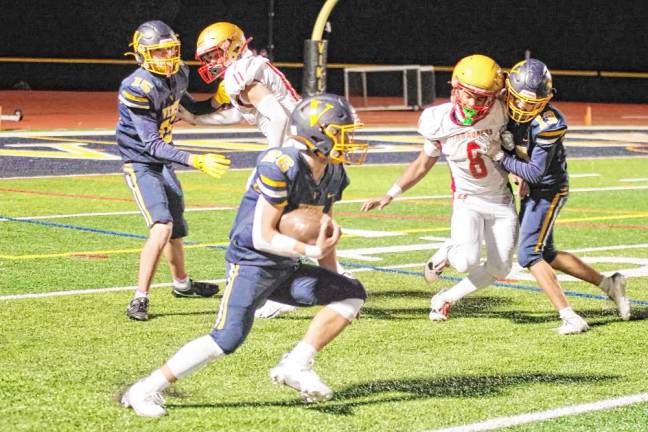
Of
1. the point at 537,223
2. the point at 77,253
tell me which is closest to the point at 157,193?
the point at 77,253

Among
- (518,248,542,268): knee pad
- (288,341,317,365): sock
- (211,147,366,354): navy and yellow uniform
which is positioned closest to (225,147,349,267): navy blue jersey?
(211,147,366,354): navy and yellow uniform

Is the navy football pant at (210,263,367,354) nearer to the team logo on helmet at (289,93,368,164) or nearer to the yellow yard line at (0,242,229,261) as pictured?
the team logo on helmet at (289,93,368,164)

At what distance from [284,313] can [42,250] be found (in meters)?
3.12

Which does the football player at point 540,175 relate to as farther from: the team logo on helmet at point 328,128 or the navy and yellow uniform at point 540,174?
the team logo on helmet at point 328,128

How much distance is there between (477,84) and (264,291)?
2317 millimetres

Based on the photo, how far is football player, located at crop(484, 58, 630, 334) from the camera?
7.18 m

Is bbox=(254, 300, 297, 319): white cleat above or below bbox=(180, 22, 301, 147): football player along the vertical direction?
below

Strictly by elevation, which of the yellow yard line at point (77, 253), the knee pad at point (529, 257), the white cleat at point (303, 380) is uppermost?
the white cleat at point (303, 380)

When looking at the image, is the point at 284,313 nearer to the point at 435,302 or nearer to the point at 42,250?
the point at 435,302

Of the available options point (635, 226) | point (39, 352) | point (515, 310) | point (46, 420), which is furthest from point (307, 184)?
point (635, 226)

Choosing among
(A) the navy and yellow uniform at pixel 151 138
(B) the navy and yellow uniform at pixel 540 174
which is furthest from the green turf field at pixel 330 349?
(A) the navy and yellow uniform at pixel 151 138

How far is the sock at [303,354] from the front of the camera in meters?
5.44

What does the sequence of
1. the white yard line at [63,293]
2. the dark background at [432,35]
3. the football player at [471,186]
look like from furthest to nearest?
the dark background at [432,35]
the white yard line at [63,293]
the football player at [471,186]

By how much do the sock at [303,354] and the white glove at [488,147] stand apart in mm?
2372
